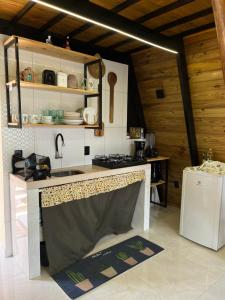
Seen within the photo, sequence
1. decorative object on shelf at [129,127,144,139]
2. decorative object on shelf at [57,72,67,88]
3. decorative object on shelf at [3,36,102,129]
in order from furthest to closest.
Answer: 1. decorative object on shelf at [129,127,144,139]
2. decorative object on shelf at [57,72,67,88]
3. decorative object on shelf at [3,36,102,129]

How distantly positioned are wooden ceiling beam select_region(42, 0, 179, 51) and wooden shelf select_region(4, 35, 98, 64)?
0.56 meters

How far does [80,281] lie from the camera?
2176 mm

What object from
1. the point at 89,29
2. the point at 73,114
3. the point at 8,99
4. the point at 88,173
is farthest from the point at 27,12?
the point at 88,173

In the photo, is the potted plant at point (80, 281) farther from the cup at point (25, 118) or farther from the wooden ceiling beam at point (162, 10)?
the wooden ceiling beam at point (162, 10)

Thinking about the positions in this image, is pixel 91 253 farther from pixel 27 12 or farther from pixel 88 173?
pixel 27 12

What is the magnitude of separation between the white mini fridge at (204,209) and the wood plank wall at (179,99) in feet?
2.31

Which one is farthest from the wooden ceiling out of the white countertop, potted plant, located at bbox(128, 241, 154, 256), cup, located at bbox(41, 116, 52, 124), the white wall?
potted plant, located at bbox(128, 241, 154, 256)

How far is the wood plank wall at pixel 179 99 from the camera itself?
9.13 feet

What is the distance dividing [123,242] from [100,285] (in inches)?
31.4

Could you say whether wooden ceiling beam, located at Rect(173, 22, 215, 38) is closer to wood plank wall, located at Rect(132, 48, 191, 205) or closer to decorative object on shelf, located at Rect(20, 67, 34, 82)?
wood plank wall, located at Rect(132, 48, 191, 205)

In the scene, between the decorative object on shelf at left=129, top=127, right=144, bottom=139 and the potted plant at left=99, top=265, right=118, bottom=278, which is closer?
the potted plant at left=99, top=265, right=118, bottom=278

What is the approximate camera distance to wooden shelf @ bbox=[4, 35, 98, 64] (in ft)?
7.32

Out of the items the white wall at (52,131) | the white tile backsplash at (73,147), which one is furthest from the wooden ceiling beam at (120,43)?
the white tile backsplash at (73,147)

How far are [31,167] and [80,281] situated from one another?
3.80 ft
